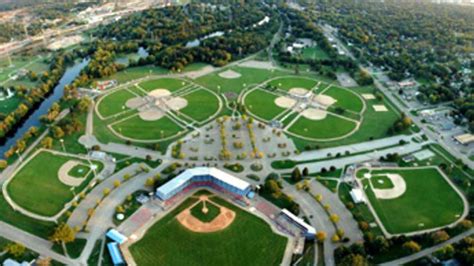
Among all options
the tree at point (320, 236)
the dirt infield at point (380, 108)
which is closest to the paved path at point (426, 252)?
the tree at point (320, 236)

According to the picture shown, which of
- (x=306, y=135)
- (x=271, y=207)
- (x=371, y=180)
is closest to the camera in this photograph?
(x=271, y=207)

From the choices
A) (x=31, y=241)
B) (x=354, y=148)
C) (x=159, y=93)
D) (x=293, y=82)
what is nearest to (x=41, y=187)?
(x=31, y=241)

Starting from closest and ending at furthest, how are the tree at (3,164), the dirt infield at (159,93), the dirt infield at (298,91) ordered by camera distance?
the tree at (3,164) → the dirt infield at (159,93) → the dirt infield at (298,91)

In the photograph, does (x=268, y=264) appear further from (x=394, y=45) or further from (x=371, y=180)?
(x=394, y=45)

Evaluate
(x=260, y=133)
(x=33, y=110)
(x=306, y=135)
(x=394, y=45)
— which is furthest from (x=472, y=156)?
(x=33, y=110)

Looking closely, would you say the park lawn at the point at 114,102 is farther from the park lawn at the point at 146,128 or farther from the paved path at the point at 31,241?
the paved path at the point at 31,241
